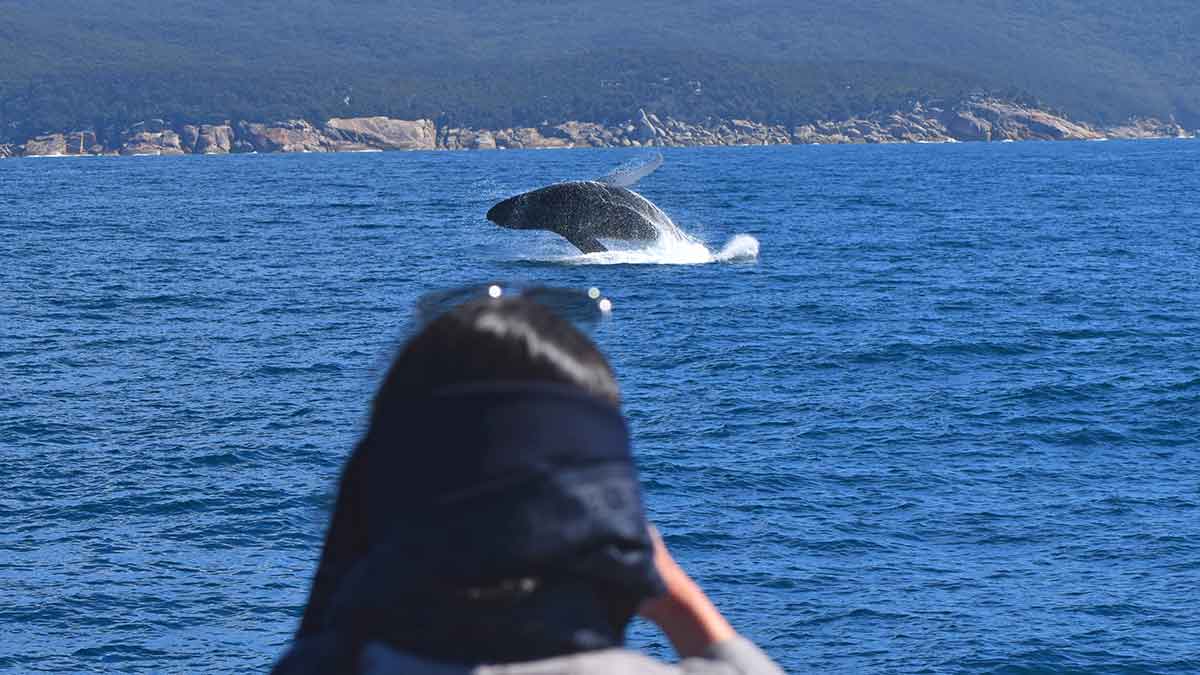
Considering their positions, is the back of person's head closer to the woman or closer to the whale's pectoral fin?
the woman

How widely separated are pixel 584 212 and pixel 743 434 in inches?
765

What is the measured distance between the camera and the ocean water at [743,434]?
17594 millimetres

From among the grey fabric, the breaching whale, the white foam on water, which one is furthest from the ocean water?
the grey fabric

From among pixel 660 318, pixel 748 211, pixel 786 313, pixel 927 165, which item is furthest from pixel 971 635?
pixel 927 165

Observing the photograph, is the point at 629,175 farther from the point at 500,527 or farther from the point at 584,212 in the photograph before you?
the point at 500,527

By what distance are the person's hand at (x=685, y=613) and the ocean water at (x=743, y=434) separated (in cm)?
1422

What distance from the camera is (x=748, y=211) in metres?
87.3

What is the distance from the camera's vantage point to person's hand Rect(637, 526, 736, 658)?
2127 mm

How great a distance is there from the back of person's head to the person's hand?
164mm

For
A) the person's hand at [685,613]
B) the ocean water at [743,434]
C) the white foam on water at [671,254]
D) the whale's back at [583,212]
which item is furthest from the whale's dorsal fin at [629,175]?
the person's hand at [685,613]

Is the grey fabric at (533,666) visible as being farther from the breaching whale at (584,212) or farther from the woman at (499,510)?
the breaching whale at (584,212)

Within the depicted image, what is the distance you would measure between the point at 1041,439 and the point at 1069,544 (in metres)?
6.80

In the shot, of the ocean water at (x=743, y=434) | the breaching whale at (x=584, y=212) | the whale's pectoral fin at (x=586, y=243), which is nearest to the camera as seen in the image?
the ocean water at (x=743, y=434)

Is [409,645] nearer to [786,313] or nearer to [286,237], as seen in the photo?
[786,313]
